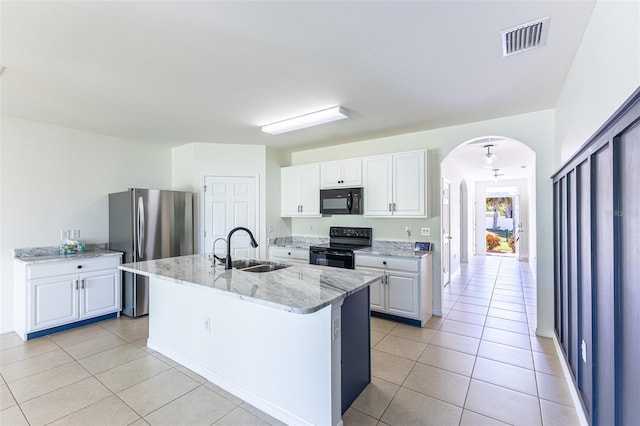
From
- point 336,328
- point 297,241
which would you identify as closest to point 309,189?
point 297,241

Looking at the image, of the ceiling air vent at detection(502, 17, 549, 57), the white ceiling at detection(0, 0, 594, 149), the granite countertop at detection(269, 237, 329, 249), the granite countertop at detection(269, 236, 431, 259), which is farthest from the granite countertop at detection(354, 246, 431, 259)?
the ceiling air vent at detection(502, 17, 549, 57)

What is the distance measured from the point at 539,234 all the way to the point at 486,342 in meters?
1.36

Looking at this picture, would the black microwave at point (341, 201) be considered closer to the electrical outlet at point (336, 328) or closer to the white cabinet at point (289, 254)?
the white cabinet at point (289, 254)

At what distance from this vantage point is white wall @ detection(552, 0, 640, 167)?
3.89 ft

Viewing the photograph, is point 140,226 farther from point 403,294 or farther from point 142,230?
point 403,294

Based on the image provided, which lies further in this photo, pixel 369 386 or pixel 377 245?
pixel 377 245

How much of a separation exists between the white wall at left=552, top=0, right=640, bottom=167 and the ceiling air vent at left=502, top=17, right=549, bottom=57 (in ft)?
0.75

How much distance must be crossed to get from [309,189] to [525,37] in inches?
135

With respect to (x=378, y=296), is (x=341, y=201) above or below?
above

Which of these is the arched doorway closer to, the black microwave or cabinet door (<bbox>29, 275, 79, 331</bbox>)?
the black microwave

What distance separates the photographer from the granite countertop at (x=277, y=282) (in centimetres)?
170

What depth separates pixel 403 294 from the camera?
12.2 ft

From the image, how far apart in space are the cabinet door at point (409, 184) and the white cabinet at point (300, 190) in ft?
4.34

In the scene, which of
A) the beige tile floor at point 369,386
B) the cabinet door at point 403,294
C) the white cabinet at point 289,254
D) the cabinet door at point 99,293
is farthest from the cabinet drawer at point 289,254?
the cabinet door at point 99,293
